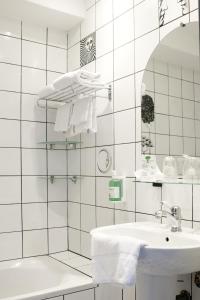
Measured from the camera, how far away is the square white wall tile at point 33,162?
253 cm

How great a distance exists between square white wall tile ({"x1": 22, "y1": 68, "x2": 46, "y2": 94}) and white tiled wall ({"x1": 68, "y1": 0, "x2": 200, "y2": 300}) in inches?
11.4

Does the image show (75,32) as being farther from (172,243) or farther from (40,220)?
(172,243)

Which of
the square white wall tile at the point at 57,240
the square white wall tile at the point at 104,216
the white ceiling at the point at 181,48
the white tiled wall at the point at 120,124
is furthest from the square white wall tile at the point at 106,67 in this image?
the square white wall tile at the point at 57,240

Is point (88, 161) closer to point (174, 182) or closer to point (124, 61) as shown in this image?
point (124, 61)

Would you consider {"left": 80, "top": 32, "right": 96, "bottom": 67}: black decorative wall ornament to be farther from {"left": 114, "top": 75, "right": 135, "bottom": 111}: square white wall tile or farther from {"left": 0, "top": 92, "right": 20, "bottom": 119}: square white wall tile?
{"left": 0, "top": 92, "right": 20, "bottom": 119}: square white wall tile

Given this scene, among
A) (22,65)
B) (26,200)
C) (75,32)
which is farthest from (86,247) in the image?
(75,32)

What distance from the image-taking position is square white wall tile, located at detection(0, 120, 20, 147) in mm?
2441

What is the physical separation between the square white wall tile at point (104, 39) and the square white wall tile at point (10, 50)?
614 millimetres

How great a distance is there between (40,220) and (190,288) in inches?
51.6

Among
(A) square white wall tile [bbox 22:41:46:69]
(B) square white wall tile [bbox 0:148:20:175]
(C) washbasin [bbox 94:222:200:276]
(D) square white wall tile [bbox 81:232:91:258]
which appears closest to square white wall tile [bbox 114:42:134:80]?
(A) square white wall tile [bbox 22:41:46:69]

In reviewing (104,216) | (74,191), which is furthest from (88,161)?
(104,216)

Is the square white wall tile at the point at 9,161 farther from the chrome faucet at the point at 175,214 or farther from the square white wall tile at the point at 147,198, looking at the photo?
the chrome faucet at the point at 175,214

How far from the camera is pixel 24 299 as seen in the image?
1.75m

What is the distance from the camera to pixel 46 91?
7.72ft
